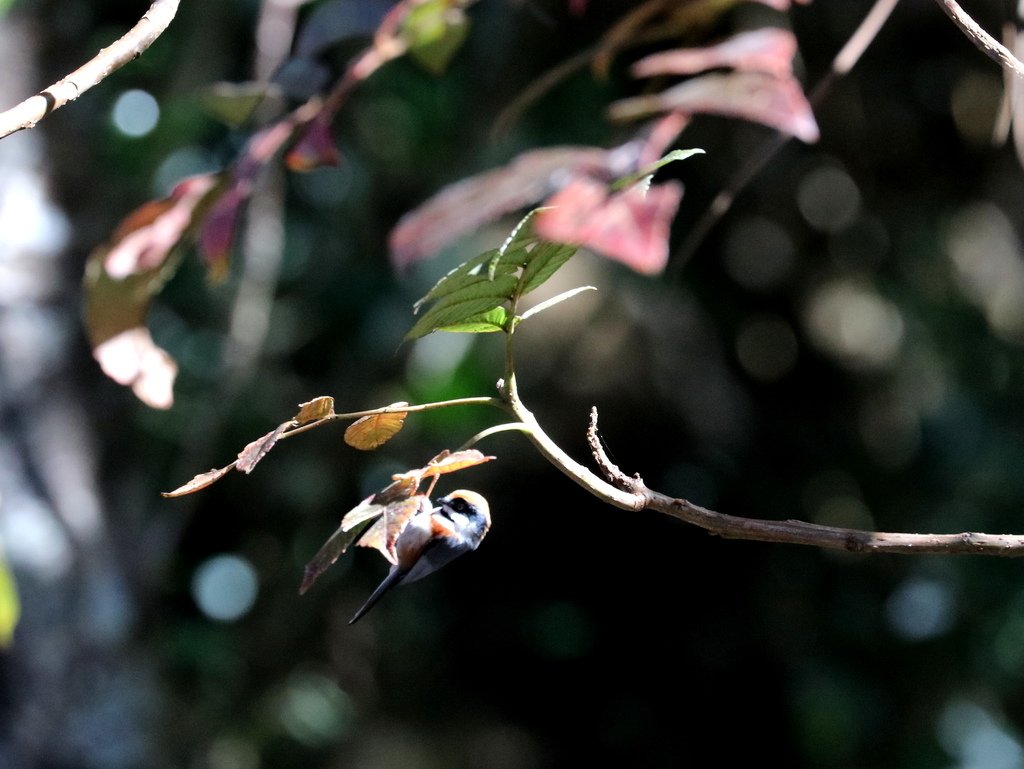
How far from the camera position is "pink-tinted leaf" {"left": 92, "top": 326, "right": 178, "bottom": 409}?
550 mm

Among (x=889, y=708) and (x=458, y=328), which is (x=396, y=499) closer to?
(x=458, y=328)

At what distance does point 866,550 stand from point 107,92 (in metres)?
1.66

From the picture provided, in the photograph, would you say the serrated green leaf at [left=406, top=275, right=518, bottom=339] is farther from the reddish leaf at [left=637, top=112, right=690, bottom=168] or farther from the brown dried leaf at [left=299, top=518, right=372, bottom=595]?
the reddish leaf at [left=637, top=112, right=690, bottom=168]

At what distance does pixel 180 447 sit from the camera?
6.36 feet

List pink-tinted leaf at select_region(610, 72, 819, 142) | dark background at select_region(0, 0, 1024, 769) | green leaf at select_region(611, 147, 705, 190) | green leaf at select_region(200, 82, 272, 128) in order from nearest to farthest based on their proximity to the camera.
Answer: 1. green leaf at select_region(611, 147, 705, 190)
2. pink-tinted leaf at select_region(610, 72, 819, 142)
3. green leaf at select_region(200, 82, 272, 128)
4. dark background at select_region(0, 0, 1024, 769)

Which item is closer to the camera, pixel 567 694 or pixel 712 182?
pixel 712 182

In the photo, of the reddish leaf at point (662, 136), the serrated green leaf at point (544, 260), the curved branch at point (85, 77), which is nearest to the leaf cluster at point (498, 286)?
the serrated green leaf at point (544, 260)

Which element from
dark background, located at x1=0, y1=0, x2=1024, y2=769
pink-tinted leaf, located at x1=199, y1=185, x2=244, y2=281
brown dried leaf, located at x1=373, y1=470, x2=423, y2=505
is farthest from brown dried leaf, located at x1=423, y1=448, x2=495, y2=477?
dark background, located at x1=0, y1=0, x2=1024, y2=769

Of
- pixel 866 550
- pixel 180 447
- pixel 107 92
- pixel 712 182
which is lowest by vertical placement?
pixel 180 447

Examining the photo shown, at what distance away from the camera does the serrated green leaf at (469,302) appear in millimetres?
386

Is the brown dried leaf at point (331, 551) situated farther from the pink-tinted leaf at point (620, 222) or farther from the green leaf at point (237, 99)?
the green leaf at point (237, 99)

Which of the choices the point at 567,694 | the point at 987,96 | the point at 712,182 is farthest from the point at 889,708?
the point at 987,96

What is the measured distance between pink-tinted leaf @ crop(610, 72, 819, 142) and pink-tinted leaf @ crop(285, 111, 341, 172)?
0.17 metres

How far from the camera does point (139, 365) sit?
58cm
